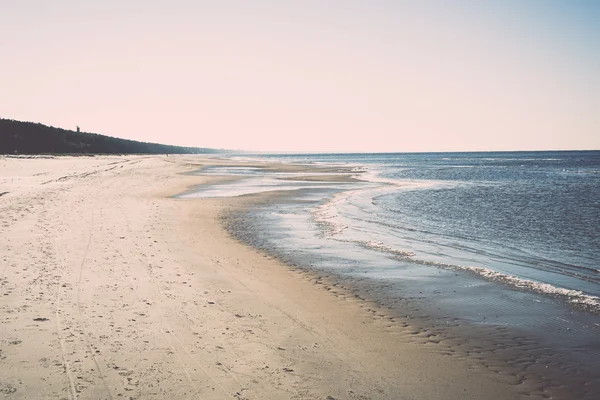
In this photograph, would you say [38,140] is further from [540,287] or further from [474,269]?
[540,287]

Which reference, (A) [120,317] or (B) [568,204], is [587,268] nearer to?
(A) [120,317]

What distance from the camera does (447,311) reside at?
9.25 metres

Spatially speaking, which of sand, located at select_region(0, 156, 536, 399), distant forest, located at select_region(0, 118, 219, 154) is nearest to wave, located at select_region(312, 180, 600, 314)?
sand, located at select_region(0, 156, 536, 399)

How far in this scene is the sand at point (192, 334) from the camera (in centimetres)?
576

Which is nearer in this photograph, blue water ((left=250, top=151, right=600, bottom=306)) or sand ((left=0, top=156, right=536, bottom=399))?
sand ((left=0, top=156, right=536, bottom=399))

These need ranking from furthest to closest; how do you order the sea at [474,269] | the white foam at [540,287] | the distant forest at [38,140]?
the distant forest at [38,140] < the white foam at [540,287] < the sea at [474,269]

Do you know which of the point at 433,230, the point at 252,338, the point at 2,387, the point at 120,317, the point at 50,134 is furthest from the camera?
the point at 50,134

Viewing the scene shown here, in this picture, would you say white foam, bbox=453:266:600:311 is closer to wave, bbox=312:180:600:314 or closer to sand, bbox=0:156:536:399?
wave, bbox=312:180:600:314

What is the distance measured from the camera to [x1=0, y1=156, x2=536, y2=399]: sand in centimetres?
576

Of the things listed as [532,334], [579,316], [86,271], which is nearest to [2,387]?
[86,271]

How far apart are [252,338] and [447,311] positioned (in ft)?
14.2

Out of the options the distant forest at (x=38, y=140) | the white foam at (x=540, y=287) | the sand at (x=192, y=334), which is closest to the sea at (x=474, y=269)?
the white foam at (x=540, y=287)

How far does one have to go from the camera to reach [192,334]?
291 inches

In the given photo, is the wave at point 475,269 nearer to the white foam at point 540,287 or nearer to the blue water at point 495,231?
the white foam at point 540,287
